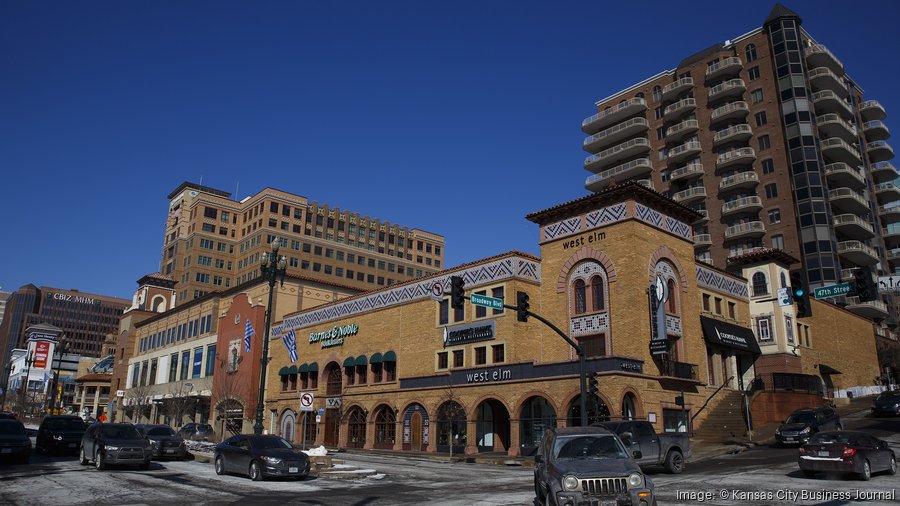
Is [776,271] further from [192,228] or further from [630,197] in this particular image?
[192,228]

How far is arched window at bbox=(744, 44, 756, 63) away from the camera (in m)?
77.7

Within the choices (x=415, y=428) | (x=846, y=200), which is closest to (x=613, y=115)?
(x=846, y=200)

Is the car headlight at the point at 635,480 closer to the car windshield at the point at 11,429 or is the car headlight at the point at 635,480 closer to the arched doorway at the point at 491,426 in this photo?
the car windshield at the point at 11,429

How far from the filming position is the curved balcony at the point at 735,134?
74.8 metres

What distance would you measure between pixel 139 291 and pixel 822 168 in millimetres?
91157

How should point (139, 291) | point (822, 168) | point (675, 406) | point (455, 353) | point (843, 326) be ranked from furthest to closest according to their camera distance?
point (139, 291), point (822, 168), point (843, 326), point (455, 353), point (675, 406)

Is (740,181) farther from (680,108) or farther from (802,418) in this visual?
(802,418)

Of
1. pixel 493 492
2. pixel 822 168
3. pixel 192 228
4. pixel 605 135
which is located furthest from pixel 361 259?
pixel 493 492

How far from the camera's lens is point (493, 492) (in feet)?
57.7

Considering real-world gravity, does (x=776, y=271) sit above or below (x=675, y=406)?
above

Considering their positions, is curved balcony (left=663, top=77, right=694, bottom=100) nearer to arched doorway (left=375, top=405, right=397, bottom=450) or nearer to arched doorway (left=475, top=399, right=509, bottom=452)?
arched doorway (left=475, top=399, right=509, bottom=452)

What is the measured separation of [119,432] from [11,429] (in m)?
4.92

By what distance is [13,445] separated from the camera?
2419 cm

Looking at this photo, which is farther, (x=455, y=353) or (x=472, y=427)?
(x=455, y=353)
